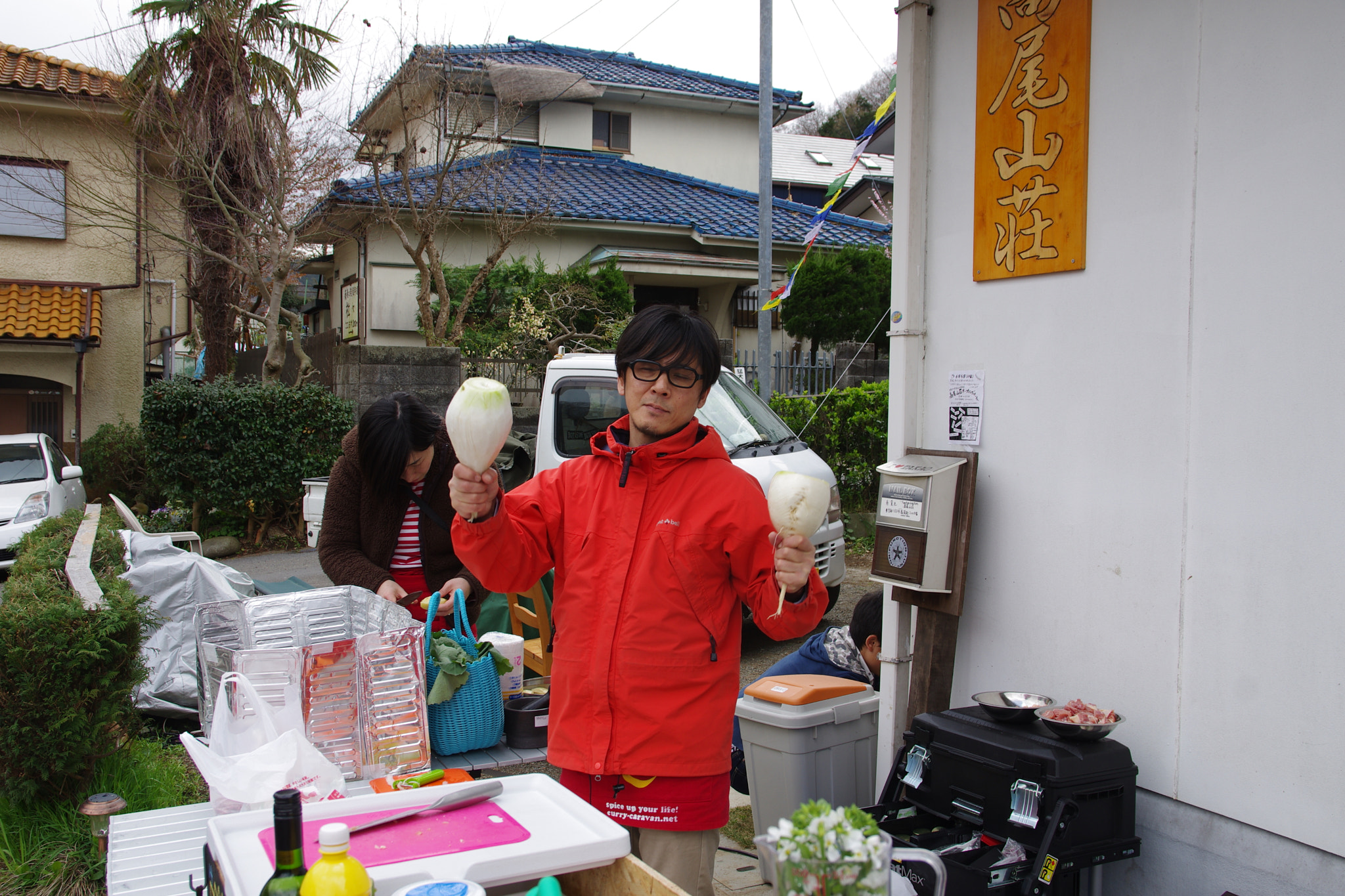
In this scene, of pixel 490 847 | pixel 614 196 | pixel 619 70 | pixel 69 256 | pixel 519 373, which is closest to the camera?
pixel 490 847

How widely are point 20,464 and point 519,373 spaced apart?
572cm

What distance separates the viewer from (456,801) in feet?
5.68

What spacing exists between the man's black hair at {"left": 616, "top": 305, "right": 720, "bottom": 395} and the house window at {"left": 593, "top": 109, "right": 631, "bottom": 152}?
58.7 ft

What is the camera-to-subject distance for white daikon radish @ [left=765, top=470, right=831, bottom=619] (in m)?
1.89

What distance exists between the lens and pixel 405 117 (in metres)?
12.3

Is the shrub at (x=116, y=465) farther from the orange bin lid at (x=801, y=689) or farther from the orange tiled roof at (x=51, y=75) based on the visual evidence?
the orange bin lid at (x=801, y=689)

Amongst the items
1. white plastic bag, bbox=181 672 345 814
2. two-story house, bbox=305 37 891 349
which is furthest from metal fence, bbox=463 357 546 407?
white plastic bag, bbox=181 672 345 814

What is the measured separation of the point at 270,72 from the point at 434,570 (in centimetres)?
1064

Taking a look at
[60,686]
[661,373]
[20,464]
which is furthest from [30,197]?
[661,373]

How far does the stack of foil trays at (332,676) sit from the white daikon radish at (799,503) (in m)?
1.27

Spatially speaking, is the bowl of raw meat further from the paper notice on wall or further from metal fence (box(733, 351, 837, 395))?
metal fence (box(733, 351, 837, 395))

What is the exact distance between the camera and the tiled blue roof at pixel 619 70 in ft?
63.8

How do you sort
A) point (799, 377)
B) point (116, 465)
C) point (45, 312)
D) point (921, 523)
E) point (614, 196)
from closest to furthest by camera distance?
point (921, 523) → point (799, 377) → point (116, 465) → point (45, 312) → point (614, 196)

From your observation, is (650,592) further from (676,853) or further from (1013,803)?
(1013,803)
